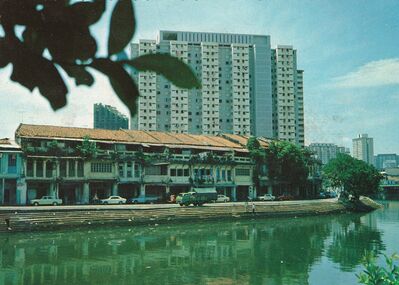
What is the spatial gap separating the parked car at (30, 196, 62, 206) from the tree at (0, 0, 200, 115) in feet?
114

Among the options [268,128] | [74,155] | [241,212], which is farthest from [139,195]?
[268,128]

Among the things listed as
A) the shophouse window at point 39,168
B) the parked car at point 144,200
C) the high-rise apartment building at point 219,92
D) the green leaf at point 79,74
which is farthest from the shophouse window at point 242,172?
the green leaf at point 79,74

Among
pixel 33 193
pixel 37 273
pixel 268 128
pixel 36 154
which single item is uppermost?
pixel 268 128

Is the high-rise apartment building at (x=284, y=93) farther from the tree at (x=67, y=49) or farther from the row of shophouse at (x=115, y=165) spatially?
the tree at (x=67, y=49)

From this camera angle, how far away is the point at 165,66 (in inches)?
39.2

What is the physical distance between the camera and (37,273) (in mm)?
16516

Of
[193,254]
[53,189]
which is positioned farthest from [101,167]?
[193,254]

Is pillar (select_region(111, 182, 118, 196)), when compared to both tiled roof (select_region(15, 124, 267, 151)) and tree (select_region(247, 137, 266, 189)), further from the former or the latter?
tree (select_region(247, 137, 266, 189))

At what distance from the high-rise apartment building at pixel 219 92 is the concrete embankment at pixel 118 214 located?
4246cm

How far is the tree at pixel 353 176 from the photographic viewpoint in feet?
151

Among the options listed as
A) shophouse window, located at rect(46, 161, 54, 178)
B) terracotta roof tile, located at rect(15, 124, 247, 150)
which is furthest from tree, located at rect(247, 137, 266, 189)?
shophouse window, located at rect(46, 161, 54, 178)

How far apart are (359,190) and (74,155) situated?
29890mm

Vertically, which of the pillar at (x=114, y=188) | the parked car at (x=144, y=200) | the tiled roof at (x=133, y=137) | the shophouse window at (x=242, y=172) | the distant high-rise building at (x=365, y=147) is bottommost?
the parked car at (x=144, y=200)

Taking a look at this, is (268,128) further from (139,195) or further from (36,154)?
(36,154)
